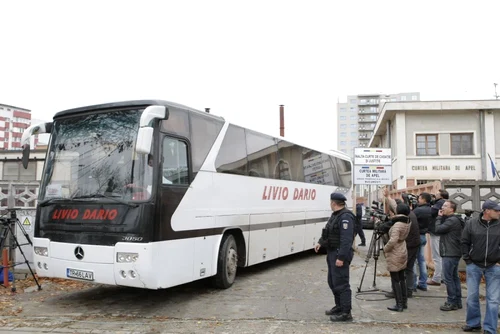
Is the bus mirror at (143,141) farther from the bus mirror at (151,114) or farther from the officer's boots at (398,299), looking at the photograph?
the officer's boots at (398,299)

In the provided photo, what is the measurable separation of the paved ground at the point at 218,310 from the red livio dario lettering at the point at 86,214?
1.54 m

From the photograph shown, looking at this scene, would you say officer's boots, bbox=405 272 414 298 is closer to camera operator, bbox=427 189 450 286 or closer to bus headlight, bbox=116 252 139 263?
camera operator, bbox=427 189 450 286

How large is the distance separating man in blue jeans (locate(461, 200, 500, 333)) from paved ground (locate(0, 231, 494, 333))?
1.97 ft

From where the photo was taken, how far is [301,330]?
6.03 m

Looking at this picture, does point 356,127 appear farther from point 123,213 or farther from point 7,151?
point 123,213

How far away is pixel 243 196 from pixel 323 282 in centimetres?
260

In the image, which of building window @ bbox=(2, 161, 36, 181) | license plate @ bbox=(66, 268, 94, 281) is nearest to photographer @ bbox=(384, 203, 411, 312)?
license plate @ bbox=(66, 268, 94, 281)

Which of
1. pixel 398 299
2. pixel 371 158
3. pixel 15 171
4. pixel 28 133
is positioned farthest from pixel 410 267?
pixel 15 171

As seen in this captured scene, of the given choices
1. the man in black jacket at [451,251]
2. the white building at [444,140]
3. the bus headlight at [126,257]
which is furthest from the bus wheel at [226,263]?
the white building at [444,140]

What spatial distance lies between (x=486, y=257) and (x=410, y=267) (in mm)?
2122

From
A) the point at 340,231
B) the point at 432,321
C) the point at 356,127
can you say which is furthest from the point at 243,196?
the point at 356,127

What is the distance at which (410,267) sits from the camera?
25.3 ft

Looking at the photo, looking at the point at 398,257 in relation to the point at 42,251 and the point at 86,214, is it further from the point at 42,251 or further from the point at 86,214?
the point at 42,251

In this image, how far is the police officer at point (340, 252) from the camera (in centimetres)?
638
